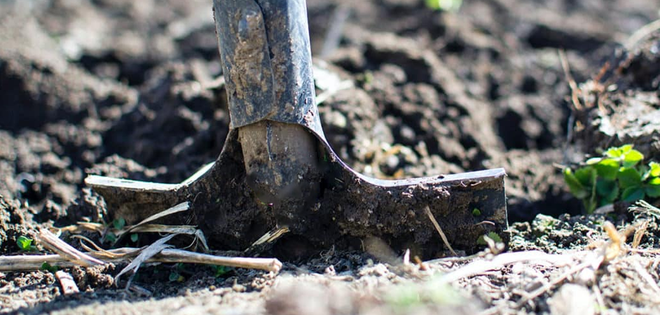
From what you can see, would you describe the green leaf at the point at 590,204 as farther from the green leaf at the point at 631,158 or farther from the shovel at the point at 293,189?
the shovel at the point at 293,189

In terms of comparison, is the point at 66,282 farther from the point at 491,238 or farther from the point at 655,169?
the point at 655,169

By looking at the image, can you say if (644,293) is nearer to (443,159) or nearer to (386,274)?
(386,274)

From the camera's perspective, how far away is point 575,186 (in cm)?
244

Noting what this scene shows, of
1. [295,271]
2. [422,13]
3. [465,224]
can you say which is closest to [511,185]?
[465,224]

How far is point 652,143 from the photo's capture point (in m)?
2.34

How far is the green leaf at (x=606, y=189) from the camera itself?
92.0 inches

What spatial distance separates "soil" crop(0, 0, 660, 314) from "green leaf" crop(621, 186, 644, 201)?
0.05 metres

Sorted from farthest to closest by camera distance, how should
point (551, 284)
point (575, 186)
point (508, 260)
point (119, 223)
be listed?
point (575, 186) → point (119, 223) → point (508, 260) → point (551, 284)

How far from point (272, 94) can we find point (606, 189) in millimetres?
1389

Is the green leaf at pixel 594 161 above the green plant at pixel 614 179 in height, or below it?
above

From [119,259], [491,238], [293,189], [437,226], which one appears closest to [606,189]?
[491,238]

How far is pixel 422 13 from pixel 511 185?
6.94 feet

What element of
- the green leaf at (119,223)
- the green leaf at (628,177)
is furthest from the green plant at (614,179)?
the green leaf at (119,223)

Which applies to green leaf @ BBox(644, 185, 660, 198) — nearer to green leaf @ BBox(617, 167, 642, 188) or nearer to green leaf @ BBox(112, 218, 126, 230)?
green leaf @ BBox(617, 167, 642, 188)
